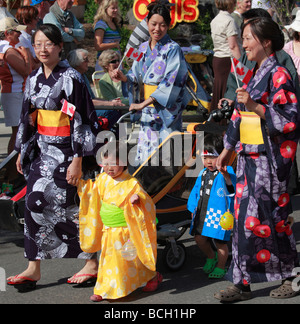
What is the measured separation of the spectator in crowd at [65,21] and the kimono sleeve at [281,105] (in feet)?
15.9

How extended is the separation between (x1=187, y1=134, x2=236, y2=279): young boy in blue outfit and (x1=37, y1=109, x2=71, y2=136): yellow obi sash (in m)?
1.06

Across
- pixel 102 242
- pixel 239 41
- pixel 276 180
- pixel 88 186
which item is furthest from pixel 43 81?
pixel 239 41

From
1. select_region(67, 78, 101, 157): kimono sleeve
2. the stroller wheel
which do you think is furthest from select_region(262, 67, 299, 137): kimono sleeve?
the stroller wheel

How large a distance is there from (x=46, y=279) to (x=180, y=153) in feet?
4.54

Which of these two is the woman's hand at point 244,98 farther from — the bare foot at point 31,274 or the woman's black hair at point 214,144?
the bare foot at point 31,274

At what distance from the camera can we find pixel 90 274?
488cm

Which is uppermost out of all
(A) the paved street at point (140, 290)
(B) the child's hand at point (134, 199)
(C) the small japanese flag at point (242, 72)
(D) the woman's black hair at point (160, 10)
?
(D) the woman's black hair at point (160, 10)

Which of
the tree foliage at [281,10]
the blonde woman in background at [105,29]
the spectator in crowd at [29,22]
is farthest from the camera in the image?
the tree foliage at [281,10]

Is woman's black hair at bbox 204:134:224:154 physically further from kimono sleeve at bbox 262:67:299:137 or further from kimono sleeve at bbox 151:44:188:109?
kimono sleeve at bbox 262:67:299:137

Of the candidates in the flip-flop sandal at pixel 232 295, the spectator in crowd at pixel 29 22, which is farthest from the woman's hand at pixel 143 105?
the spectator in crowd at pixel 29 22

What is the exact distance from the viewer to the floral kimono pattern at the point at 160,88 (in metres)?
5.63

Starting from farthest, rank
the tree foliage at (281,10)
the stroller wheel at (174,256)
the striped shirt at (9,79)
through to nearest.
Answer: the tree foliage at (281,10) → the striped shirt at (9,79) → the stroller wheel at (174,256)

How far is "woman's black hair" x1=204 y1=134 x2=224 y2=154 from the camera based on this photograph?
5137 mm

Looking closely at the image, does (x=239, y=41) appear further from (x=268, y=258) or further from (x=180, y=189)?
(x=268, y=258)
